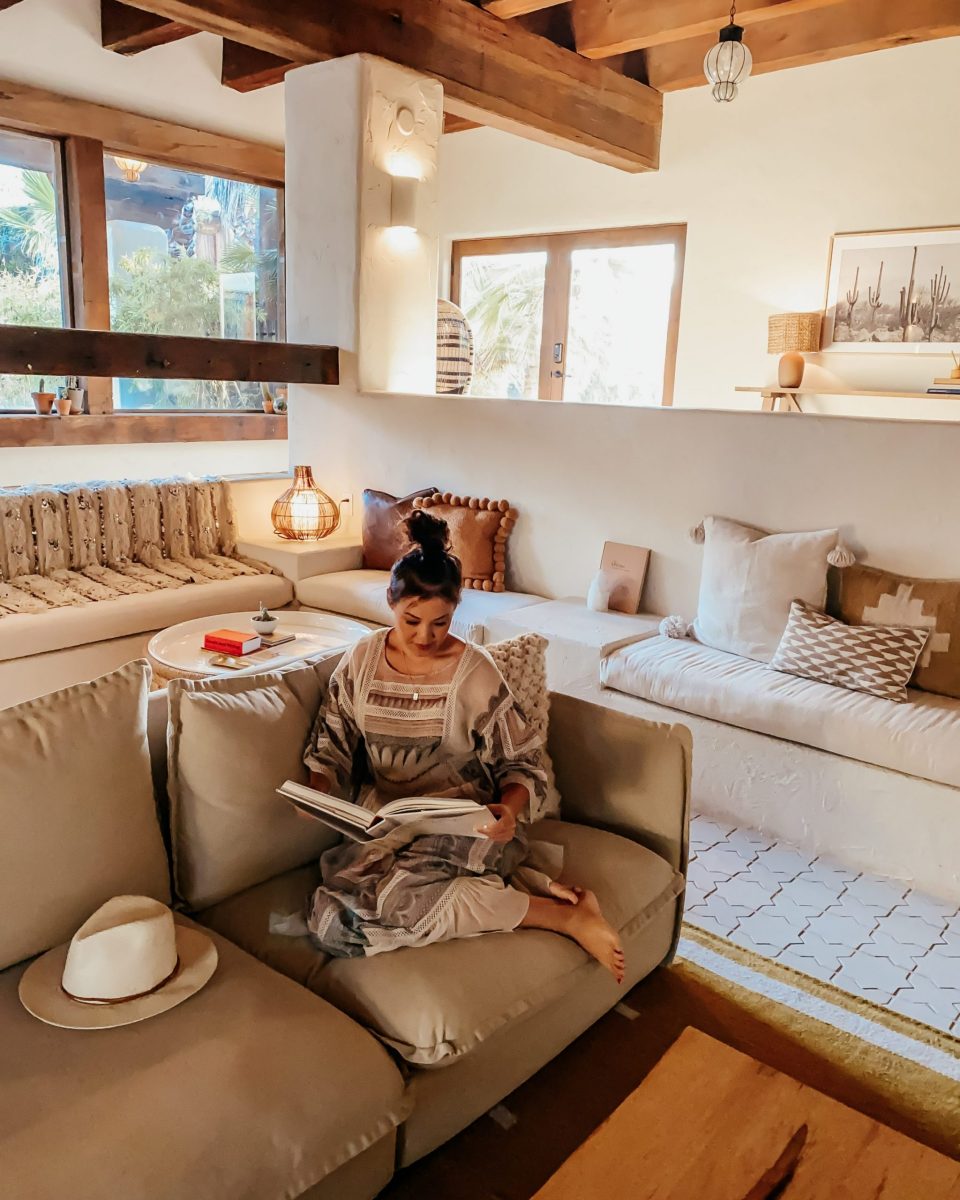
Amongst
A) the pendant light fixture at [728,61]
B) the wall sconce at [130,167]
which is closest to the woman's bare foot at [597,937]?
the pendant light fixture at [728,61]

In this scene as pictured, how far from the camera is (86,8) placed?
16.4 feet

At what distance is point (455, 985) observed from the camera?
146 centimetres

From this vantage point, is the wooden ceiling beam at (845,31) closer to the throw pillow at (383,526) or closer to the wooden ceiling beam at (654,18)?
the wooden ceiling beam at (654,18)

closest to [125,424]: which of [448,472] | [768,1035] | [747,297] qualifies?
[448,472]

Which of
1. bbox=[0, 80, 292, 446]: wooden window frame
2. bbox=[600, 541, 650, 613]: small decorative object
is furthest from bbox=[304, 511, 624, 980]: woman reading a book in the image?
bbox=[0, 80, 292, 446]: wooden window frame

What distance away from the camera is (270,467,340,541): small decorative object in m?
4.36

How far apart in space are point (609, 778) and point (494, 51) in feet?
12.7

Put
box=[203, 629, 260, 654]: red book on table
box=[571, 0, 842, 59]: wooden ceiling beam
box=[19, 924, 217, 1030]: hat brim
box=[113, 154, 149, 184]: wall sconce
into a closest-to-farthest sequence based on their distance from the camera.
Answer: box=[19, 924, 217, 1030]: hat brim, box=[203, 629, 260, 654]: red book on table, box=[571, 0, 842, 59]: wooden ceiling beam, box=[113, 154, 149, 184]: wall sconce

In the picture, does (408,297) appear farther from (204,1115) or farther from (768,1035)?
(204,1115)

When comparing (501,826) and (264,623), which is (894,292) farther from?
(501,826)

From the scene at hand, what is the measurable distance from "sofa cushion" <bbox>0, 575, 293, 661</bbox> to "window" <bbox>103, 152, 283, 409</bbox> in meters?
2.16

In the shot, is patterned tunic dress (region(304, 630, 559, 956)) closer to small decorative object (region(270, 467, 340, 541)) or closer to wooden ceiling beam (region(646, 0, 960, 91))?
small decorative object (region(270, 467, 340, 541))

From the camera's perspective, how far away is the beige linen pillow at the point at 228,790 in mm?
1651

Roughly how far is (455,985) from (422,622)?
64 cm
